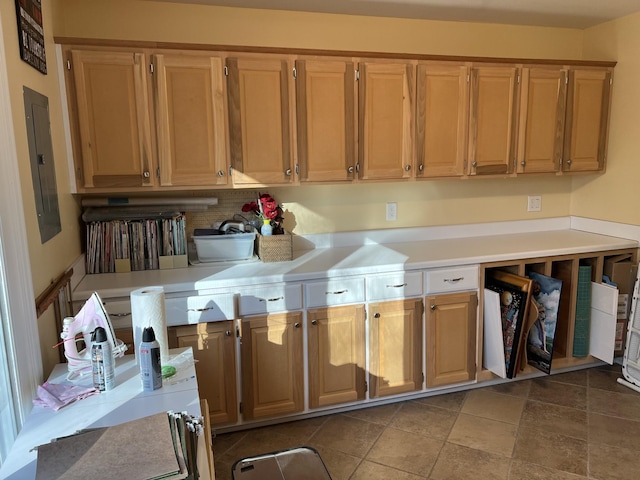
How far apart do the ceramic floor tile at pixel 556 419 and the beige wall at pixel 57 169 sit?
2.49m

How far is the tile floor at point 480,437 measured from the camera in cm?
243

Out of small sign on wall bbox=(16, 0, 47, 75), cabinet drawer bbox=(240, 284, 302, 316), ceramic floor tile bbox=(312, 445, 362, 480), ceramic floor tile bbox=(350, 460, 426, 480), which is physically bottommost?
ceramic floor tile bbox=(350, 460, 426, 480)

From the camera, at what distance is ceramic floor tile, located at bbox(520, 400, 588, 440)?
2726 millimetres

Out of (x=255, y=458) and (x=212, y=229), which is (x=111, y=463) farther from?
(x=212, y=229)

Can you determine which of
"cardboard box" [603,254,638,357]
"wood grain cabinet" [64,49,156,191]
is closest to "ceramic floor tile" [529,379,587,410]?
"cardboard box" [603,254,638,357]

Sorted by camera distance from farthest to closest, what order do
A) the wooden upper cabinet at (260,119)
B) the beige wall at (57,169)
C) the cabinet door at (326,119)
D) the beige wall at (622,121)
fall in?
the beige wall at (622,121), the cabinet door at (326,119), the wooden upper cabinet at (260,119), the beige wall at (57,169)

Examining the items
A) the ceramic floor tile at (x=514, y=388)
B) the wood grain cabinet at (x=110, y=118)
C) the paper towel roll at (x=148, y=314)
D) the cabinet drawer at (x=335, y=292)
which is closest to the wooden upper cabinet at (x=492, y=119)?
the cabinet drawer at (x=335, y=292)

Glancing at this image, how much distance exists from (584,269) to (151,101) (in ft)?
9.26

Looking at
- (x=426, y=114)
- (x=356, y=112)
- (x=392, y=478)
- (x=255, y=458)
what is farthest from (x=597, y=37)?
(x=255, y=458)

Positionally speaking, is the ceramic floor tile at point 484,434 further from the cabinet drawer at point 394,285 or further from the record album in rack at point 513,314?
the cabinet drawer at point 394,285

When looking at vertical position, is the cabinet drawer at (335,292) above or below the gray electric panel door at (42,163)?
below

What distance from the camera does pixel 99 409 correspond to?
1534 mm

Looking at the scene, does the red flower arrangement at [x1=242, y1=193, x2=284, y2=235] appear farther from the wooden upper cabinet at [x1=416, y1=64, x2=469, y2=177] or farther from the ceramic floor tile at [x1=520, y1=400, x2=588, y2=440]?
the ceramic floor tile at [x1=520, y1=400, x2=588, y2=440]

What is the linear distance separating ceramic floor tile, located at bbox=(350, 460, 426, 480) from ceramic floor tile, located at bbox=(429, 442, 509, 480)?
122mm
